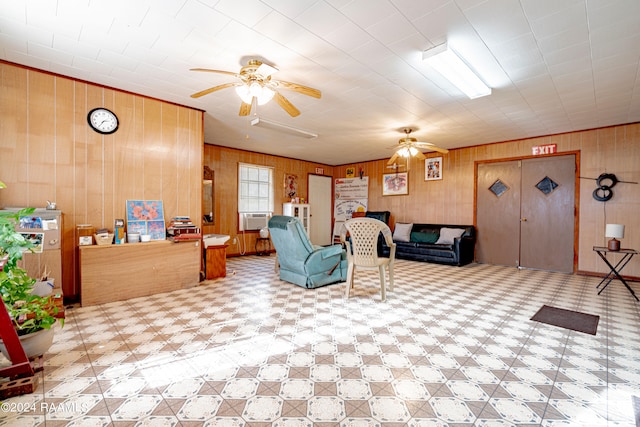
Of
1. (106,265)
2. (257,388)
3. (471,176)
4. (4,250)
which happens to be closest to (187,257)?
(106,265)

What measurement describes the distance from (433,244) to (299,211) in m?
3.97

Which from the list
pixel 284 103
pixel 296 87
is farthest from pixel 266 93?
pixel 296 87

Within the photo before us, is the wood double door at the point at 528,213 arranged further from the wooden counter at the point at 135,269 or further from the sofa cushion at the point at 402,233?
the wooden counter at the point at 135,269

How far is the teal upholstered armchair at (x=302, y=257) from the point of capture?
166 inches

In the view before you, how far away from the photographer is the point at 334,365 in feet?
7.07

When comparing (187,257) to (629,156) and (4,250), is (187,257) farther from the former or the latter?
(629,156)

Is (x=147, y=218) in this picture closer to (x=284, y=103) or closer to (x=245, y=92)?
(x=245, y=92)

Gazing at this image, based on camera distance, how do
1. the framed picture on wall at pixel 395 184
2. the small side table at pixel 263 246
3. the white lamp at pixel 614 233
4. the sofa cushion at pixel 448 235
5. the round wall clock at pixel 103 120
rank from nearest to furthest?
1. the round wall clock at pixel 103 120
2. the white lamp at pixel 614 233
3. the sofa cushion at pixel 448 235
4. the small side table at pixel 263 246
5. the framed picture on wall at pixel 395 184

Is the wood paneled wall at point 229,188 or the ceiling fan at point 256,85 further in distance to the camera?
the wood paneled wall at point 229,188

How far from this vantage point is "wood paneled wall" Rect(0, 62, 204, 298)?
10.6ft

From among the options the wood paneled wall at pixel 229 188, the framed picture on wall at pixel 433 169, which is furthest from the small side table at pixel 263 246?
the framed picture on wall at pixel 433 169

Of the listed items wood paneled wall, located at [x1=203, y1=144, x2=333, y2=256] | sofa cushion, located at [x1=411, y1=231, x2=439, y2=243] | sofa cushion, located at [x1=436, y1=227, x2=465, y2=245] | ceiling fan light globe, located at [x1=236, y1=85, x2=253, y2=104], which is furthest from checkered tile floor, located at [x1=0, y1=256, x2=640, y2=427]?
wood paneled wall, located at [x1=203, y1=144, x2=333, y2=256]

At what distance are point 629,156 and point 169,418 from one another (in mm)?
7763

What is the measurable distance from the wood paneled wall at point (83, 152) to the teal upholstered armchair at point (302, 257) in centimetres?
163
